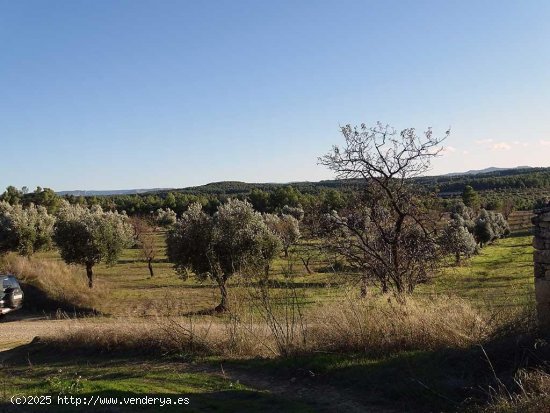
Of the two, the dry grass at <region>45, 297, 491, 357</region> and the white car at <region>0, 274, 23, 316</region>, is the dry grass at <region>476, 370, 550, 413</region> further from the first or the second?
the white car at <region>0, 274, 23, 316</region>

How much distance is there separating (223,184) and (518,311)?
572 feet

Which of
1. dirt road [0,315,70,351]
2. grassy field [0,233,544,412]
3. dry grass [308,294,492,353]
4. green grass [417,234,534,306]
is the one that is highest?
dry grass [308,294,492,353]

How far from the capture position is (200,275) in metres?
26.8

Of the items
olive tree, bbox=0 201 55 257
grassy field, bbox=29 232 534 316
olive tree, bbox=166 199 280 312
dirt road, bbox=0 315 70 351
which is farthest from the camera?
olive tree, bbox=0 201 55 257

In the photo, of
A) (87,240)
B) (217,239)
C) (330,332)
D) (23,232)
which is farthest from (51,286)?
(330,332)

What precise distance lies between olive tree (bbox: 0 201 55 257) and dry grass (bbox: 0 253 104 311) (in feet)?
41.4

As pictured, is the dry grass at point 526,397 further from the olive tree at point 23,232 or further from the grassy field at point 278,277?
the olive tree at point 23,232

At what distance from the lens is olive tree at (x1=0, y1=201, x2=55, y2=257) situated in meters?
38.3

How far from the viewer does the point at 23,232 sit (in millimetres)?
38688

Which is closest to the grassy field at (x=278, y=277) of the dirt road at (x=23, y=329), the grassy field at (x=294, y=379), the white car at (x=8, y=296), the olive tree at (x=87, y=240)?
the olive tree at (x=87, y=240)

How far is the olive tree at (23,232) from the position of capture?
126 feet

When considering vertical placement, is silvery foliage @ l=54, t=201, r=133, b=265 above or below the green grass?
above

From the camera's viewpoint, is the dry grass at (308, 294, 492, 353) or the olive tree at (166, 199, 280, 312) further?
the olive tree at (166, 199, 280, 312)

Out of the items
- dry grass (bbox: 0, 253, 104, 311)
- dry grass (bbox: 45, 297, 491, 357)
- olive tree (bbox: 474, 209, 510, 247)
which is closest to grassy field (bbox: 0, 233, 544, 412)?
dry grass (bbox: 45, 297, 491, 357)
